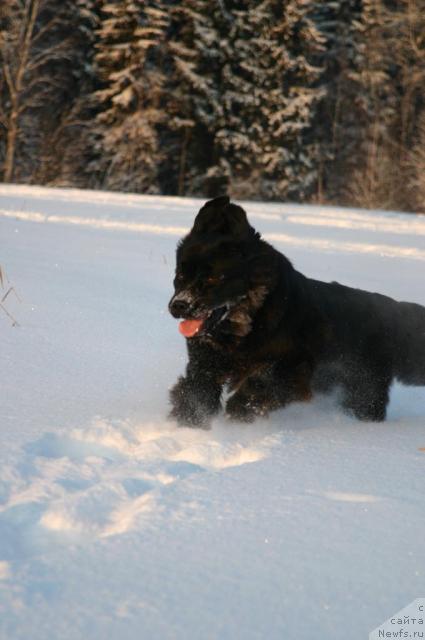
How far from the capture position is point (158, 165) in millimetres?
31766

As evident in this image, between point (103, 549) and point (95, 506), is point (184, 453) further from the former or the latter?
point (103, 549)

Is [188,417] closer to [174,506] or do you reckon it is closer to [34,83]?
[174,506]

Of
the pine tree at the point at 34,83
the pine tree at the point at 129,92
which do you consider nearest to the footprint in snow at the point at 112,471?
the pine tree at the point at 34,83

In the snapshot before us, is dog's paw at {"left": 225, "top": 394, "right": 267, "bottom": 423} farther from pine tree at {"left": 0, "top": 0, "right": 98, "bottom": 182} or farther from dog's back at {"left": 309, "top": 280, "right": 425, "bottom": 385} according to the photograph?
pine tree at {"left": 0, "top": 0, "right": 98, "bottom": 182}

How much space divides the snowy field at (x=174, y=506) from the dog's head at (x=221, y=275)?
58 centimetres

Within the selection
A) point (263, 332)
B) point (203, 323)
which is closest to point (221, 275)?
point (203, 323)

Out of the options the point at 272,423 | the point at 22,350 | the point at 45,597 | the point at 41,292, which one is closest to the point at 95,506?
the point at 45,597

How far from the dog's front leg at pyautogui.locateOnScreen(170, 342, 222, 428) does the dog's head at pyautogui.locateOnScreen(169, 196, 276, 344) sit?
0.45 feet

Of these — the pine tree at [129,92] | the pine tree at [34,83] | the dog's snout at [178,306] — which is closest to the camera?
the dog's snout at [178,306]

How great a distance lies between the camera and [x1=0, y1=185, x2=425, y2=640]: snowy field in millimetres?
1621

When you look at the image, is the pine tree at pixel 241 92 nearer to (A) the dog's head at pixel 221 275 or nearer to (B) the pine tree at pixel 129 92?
(B) the pine tree at pixel 129 92

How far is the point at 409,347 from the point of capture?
434 cm

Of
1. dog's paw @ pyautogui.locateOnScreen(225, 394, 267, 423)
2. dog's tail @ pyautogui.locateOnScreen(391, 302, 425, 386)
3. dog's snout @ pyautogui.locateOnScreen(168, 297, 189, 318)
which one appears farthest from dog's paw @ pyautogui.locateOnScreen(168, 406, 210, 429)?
dog's tail @ pyautogui.locateOnScreen(391, 302, 425, 386)

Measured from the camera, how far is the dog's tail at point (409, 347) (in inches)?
170
